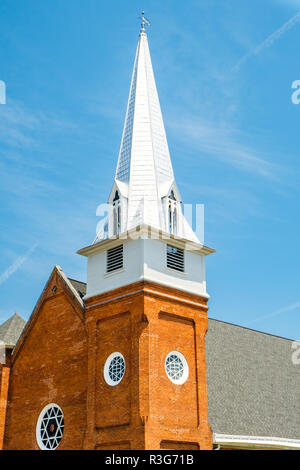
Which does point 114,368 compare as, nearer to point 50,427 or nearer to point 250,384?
point 50,427

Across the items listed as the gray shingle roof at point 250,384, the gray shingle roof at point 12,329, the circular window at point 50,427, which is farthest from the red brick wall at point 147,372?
the gray shingle roof at point 12,329

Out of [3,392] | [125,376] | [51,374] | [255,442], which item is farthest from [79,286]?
[255,442]

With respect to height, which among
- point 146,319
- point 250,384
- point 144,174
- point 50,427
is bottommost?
point 50,427

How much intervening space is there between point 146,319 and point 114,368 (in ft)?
7.69

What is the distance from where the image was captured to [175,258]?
25844mm

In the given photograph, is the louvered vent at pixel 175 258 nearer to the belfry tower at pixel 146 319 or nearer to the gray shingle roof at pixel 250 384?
the belfry tower at pixel 146 319

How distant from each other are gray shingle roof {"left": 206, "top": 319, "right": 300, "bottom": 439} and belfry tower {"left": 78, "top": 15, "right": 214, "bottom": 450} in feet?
7.35

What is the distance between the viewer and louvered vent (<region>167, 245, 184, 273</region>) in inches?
1009

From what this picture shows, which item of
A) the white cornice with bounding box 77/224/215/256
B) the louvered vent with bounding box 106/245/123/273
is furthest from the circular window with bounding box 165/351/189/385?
the white cornice with bounding box 77/224/215/256

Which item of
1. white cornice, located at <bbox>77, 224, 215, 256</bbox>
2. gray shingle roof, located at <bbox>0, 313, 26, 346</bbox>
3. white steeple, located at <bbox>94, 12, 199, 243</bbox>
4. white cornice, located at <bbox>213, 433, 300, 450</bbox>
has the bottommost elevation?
white cornice, located at <bbox>213, 433, 300, 450</bbox>

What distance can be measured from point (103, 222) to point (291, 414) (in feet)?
39.6

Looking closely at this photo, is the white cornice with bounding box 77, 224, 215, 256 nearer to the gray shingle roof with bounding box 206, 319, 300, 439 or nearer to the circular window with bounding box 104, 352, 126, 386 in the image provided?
the circular window with bounding box 104, 352, 126, 386
